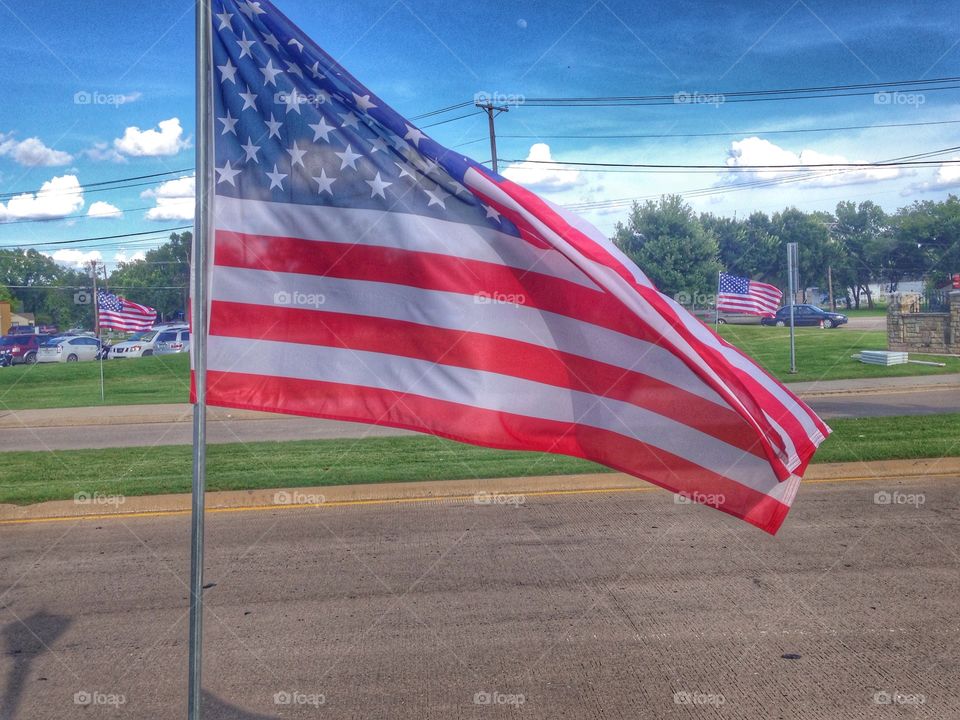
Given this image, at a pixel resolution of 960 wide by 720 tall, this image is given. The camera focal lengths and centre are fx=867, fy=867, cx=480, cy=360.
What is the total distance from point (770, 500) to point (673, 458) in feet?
1.27

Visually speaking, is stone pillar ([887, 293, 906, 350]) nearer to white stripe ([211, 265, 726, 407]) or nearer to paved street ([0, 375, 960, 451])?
paved street ([0, 375, 960, 451])

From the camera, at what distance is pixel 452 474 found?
10.5m

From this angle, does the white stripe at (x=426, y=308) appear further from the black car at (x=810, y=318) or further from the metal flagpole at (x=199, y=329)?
the black car at (x=810, y=318)

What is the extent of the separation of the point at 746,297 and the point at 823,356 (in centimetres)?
540

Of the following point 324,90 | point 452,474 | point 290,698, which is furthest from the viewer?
point 452,474

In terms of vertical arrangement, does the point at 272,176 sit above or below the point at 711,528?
above

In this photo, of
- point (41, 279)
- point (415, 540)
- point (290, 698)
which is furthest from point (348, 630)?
point (41, 279)

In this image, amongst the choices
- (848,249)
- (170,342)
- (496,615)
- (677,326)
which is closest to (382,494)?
(496,615)

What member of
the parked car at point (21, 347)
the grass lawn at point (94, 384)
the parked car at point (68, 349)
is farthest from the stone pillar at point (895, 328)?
the parked car at point (21, 347)

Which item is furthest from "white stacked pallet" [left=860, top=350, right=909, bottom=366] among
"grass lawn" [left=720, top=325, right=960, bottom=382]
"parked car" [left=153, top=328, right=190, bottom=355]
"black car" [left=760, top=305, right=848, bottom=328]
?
"parked car" [left=153, top=328, right=190, bottom=355]

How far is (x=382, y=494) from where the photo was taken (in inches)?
385

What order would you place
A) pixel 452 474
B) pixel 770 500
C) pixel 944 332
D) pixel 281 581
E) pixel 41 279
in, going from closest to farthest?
pixel 770 500 → pixel 281 581 → pixel 452 474 → pixel 944 332 → pixel 41 279

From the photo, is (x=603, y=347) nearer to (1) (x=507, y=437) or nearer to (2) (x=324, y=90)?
(1) (x=507, y=437)

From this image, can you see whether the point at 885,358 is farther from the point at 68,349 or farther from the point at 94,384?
the point at 68,349
